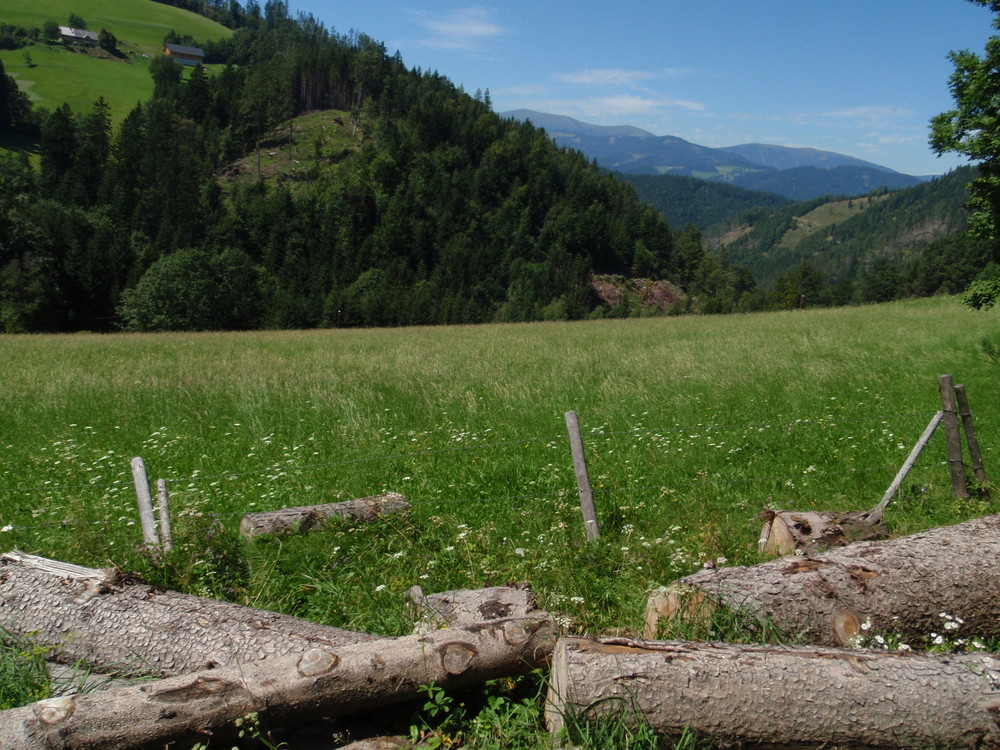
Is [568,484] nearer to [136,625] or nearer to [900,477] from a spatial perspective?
[900,477]

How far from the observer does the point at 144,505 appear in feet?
20.4

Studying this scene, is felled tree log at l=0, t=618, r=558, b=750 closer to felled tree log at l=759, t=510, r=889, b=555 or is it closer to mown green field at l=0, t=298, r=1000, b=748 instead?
mown green field at l=0, t=298, r=1000, b=748

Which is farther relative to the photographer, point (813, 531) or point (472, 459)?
point (472, 459)

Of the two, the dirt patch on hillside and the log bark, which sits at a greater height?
Result: the log bark

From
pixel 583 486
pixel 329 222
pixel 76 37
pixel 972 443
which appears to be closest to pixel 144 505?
pixel 583 486

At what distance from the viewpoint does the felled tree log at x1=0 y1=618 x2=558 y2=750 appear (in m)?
3.72

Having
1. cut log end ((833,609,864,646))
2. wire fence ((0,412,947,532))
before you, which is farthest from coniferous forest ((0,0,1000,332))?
cut log end ((833,609,864,646))

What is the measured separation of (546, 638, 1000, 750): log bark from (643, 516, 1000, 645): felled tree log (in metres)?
0.90

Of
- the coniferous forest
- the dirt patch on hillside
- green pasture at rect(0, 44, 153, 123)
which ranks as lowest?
the dirt patch on hillside

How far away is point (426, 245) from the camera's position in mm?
126250

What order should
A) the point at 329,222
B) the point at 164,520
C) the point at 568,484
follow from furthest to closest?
the point at 329,222, the point at 568,484, the point at 164,520

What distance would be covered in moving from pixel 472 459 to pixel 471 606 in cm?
511

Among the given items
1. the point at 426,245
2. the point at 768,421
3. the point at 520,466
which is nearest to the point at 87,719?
the point at 520,466

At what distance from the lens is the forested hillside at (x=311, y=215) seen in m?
76.8
